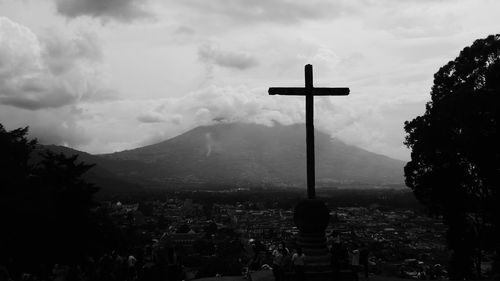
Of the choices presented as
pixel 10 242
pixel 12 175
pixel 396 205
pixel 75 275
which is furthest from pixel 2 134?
pixel 396 205

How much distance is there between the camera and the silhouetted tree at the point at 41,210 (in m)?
15.9

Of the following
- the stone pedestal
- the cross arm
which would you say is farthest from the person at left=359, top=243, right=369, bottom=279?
the cross arm

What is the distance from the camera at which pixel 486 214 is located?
1705cm

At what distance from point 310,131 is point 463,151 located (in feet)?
18.7

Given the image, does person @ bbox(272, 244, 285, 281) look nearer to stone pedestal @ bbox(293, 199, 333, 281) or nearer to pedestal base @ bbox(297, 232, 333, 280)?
pedestal base @ bbox(297, 232, 333, 280)

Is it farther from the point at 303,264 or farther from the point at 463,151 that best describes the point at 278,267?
the point at 463,151

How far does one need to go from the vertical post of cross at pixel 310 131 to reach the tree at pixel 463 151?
16.6 feet

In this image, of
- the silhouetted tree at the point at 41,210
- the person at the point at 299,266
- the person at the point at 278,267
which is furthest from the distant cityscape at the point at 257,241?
the silhouetted tree at the point at 41,210

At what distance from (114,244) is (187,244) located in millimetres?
31809

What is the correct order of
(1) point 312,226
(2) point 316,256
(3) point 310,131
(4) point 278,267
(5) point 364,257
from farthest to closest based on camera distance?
(3) point 310,131 < (5) point 364,257 < (1) point 312,226 < (2) point 316,256 < (4) point 278,267

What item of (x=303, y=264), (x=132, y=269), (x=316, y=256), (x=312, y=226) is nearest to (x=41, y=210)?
(x=132, y=269)

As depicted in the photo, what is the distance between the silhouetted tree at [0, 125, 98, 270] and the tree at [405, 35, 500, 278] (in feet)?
43.2

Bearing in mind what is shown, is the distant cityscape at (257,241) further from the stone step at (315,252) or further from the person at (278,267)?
the person at (278,267)

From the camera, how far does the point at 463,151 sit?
54.9 ft
